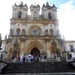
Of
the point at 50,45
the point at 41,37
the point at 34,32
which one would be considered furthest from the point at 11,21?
the point at 50,45

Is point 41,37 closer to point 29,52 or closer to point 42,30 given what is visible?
point 42,30

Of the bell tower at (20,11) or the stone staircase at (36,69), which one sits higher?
the bell tower at (20,11)

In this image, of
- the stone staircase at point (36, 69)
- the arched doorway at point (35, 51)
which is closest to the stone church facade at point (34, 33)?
the arched doorway at point (35, 51)

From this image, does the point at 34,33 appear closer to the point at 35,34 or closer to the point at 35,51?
the point at 35,34

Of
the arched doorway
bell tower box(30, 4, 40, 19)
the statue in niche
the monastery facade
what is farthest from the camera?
bell tower box(30, 4, 40, 19)

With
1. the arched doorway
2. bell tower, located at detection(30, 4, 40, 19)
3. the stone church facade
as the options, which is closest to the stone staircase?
the stone church facade

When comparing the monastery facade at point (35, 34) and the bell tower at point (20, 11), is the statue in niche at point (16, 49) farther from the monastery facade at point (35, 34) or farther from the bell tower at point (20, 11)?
the bell tower at point (20, 11)

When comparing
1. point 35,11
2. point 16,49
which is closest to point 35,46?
point 16,49

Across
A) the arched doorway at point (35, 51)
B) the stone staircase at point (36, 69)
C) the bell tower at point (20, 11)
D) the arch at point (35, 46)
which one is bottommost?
the stone staircase at point (36, 69)

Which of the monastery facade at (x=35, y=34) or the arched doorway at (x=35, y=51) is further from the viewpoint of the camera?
the arched doorway at (x=35, y=51)

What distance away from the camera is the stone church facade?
2595cm

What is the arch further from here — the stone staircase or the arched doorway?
the stone staircase

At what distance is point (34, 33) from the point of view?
1118 inches

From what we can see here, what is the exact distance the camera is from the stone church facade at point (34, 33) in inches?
1022
